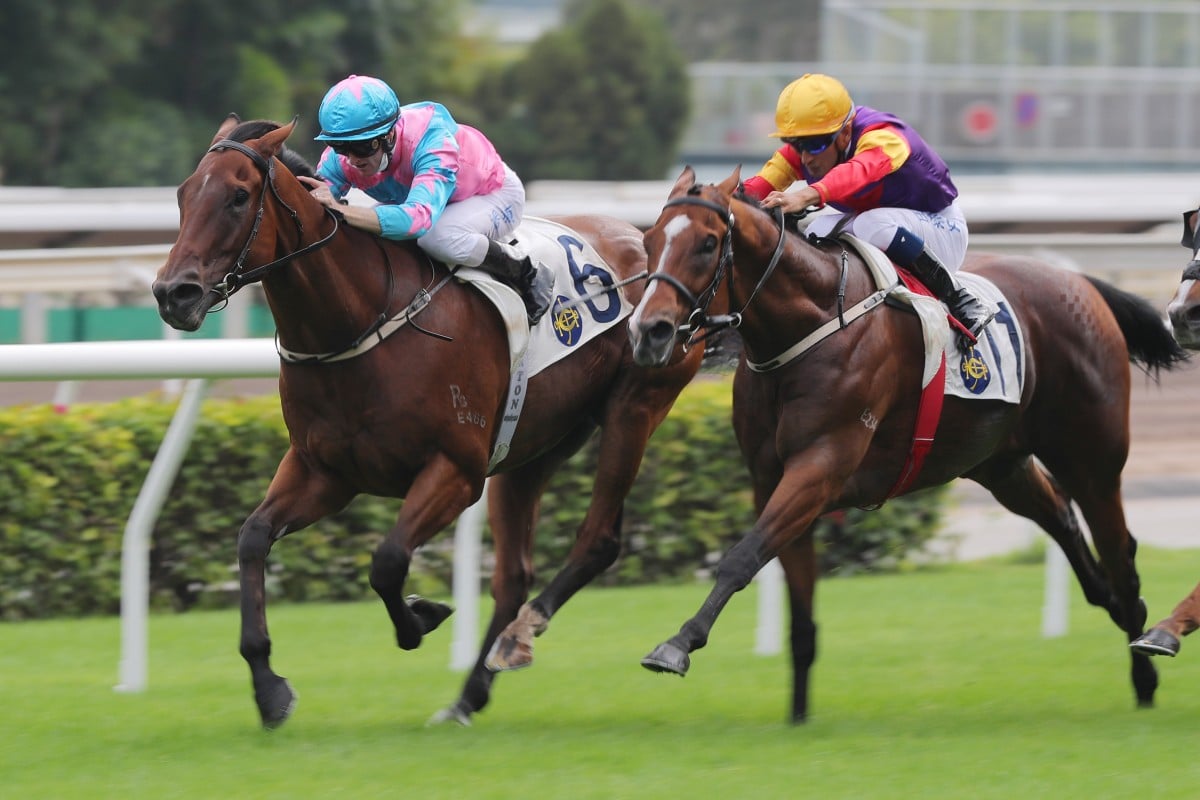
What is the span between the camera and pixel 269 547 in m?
4.95

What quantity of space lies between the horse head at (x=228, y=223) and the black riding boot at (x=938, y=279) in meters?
A: 1.73

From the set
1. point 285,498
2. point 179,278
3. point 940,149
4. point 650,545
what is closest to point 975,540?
point 650,545

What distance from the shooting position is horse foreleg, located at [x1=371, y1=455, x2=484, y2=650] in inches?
191

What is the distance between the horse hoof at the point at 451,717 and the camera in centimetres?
514

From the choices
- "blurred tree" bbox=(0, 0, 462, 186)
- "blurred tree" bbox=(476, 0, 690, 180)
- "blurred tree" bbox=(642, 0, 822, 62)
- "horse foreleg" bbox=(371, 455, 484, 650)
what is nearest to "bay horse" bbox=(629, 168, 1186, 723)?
"horse foreleg" bbox=(371, 455, 484, 650)

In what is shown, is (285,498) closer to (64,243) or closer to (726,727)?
(726,727)

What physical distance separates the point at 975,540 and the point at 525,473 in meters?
4.12

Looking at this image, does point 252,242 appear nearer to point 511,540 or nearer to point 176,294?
point 176,294

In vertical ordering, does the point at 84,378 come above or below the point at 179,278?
below

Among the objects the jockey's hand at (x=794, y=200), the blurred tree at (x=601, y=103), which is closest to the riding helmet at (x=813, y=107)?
the jockey's hand at (x=794, y=200)

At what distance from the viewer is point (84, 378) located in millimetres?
5395

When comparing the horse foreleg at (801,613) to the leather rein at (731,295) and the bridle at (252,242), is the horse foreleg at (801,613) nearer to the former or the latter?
the leather rein at (731,295)

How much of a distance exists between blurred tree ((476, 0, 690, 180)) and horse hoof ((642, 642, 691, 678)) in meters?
28.4

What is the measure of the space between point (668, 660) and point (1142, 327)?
2463mm
